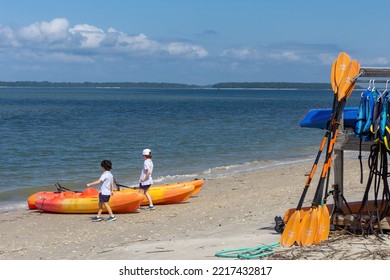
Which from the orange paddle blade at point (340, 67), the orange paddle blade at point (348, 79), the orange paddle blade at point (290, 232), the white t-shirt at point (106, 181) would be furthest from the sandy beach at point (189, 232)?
the orange paddle blade at point (340, 67)

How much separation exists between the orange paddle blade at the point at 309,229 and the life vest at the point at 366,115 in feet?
3.39

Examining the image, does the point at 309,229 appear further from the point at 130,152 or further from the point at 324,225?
the point at 130,152

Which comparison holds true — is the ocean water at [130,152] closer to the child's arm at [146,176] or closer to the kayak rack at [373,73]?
the child's arm at [146,176]

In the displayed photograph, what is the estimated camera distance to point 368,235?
734cm

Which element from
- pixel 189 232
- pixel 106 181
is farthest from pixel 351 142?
pixel 106 181

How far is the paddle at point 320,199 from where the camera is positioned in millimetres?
7094

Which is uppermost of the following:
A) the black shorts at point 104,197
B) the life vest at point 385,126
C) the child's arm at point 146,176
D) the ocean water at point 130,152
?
the life vest at point 385,126

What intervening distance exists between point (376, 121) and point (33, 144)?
24.7 meters

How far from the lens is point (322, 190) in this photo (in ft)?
24.4

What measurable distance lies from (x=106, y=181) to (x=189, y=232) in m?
2.63

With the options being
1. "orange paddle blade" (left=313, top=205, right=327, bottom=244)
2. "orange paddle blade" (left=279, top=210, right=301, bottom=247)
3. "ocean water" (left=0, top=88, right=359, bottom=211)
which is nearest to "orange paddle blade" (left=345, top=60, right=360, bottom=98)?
"orange paddle blade" (left=313, top=205, right=327, bottom=244)

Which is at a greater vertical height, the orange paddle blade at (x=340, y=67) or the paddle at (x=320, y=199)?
the orange paddle blade at (x=340, y=67)
